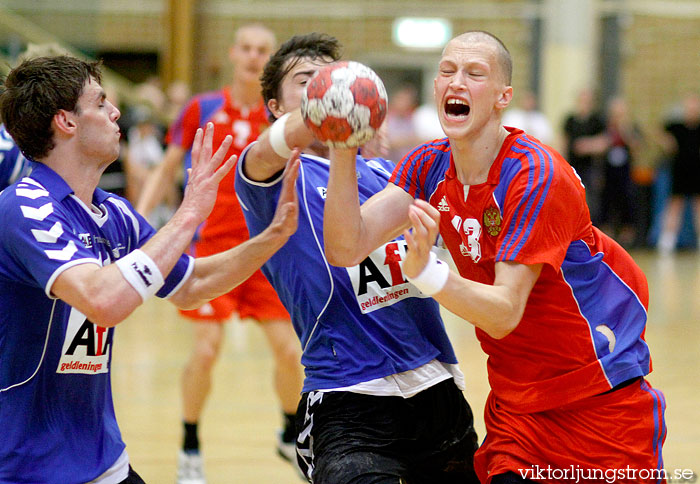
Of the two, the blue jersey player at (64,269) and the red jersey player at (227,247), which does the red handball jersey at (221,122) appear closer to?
the red jersey player at (227,247)

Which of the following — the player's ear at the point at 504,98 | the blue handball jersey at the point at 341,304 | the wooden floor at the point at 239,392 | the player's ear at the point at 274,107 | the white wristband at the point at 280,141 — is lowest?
the wooden floor at the point at 239,392

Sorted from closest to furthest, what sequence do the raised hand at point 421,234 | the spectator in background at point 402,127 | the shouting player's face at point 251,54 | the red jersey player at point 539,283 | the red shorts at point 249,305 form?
the raised hand at point 421,234 < the red jersey player at point 539,283 < the red shorts at point 249,305 < the shouting player's face at point 251,54 < the spectator in background at point 402,127

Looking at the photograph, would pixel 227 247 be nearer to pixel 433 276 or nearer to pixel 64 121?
pixel 64 121

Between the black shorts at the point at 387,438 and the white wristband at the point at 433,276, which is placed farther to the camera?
the black shorts at the point at 387,438

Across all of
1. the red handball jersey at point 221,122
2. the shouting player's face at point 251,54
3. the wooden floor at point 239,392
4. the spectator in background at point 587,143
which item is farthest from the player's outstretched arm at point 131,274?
the spectator in background at point 587,143

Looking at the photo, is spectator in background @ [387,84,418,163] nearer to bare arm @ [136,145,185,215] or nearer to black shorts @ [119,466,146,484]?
bare arm @ [136,145,185,215]

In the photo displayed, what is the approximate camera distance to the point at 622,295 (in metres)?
2.71

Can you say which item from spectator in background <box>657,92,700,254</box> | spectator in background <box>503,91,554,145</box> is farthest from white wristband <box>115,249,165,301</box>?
spectator in background <box>657,92,700,254</box>

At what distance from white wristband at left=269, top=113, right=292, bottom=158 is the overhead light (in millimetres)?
14704

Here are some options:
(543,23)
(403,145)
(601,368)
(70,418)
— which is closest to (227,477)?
(70,418)

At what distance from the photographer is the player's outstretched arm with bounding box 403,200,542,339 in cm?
231

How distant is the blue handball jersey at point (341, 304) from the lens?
2959 mm

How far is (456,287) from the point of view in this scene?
235 cm

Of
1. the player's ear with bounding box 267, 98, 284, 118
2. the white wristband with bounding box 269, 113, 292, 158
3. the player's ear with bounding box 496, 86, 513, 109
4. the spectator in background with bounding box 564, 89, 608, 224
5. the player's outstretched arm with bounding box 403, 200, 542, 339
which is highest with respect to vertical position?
the player's ear with bounding box 496, 86, 513, 109
